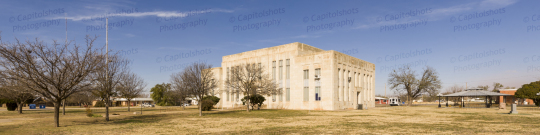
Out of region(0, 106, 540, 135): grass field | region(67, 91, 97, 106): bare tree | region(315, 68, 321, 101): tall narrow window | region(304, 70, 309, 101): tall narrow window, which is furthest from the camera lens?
region(304, 70, 309, 101): tall narrow window

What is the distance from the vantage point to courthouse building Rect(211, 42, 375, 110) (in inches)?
1753

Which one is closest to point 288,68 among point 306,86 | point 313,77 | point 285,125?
point 306,86

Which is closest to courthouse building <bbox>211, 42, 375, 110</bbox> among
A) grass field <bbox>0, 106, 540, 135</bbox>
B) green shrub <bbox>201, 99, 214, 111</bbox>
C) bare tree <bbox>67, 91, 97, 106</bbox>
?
green shrub <bbox>201, 99, 214, 111</bbox>

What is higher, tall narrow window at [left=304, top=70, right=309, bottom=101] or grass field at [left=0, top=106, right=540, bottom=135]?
tall narrow window at [left=304, top=70, right=309, bottom=101]

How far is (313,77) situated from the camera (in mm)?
46188

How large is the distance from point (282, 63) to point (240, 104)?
12285 millimetres

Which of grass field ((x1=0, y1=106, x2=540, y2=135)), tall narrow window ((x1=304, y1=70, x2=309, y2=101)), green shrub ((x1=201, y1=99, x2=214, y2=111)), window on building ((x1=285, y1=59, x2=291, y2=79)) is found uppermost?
window on building ((x1=285, y1=59, x2=291, y2=79))

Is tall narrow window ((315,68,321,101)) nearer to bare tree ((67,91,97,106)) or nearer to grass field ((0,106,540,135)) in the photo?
grass field ((0,106,540,135))

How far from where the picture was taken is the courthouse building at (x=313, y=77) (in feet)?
146

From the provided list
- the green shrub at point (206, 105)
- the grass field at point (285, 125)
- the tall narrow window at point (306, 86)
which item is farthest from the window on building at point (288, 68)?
the grass field at point (285, 125)

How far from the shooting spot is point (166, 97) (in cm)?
9325

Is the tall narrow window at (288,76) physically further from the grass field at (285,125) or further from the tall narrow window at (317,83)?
the grass field at (285,125)

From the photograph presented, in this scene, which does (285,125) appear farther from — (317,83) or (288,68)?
(288,68)

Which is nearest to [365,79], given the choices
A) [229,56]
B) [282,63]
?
[282,63]
